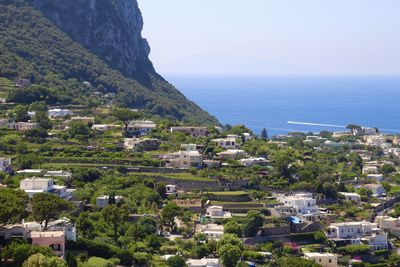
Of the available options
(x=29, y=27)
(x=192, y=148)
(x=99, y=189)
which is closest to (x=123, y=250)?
(x=99, y=189)

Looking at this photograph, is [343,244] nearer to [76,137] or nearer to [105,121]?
[76,137]

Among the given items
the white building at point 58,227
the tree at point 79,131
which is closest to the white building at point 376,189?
the tree at point 79,131

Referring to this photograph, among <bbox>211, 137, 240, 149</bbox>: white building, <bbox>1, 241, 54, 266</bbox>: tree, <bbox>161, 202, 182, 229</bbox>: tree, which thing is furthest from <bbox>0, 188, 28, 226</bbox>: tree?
<bbox>211, 137, 240, 149</bbox>: white building

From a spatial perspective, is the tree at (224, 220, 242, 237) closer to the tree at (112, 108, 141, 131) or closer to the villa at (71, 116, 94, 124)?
the tree at (112, 108, 141, 131)

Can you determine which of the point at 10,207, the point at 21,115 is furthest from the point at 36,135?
the point at 10,207

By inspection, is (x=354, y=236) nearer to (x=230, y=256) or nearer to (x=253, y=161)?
(x=230, y=256)
